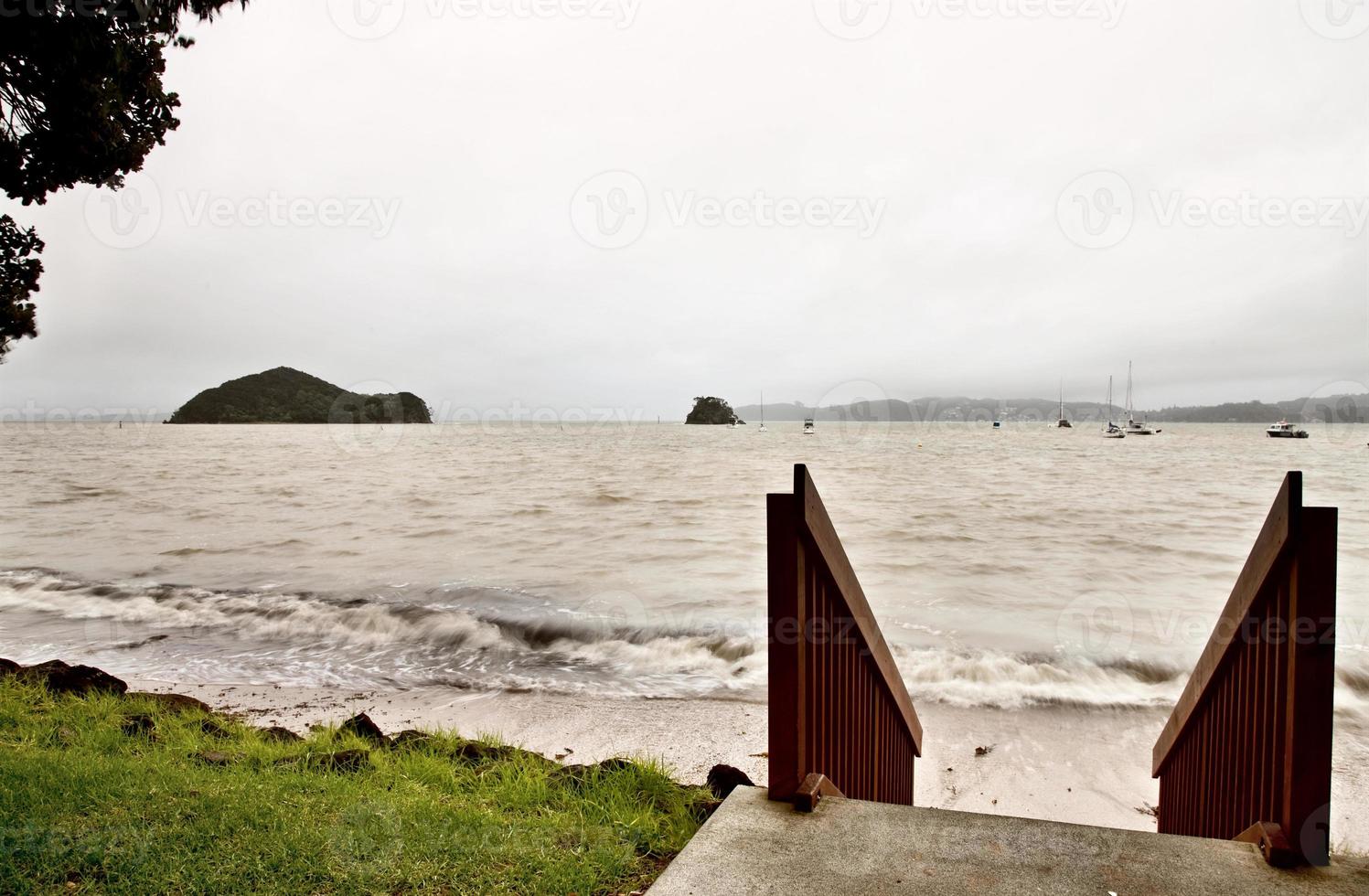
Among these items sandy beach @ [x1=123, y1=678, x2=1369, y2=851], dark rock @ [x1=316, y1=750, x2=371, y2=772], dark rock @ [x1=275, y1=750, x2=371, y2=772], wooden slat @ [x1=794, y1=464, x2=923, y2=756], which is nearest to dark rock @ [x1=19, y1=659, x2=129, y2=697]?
sandy beach @ [x1=123, y1=678, x2=1369, y2=851]

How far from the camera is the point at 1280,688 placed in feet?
7.10

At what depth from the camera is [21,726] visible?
13.9ft

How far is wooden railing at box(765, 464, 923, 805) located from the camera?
2412 mm

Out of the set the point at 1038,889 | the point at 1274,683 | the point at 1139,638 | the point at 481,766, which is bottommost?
the point at 1139,638

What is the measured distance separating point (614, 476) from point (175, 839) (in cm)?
3185

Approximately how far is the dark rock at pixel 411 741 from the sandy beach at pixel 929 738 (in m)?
0.61

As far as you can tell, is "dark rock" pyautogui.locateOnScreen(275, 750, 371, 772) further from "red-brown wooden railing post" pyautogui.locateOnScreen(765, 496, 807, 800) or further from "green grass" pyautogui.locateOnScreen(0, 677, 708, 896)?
"red-brown wooden railing post" pyautogui.locateOnScreen(765, 496, 807, 800)

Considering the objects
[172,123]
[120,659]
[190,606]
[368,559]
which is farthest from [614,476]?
[172,123]

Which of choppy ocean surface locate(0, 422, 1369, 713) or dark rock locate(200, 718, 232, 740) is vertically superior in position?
dark rock locate(200, 718, 232, 740)

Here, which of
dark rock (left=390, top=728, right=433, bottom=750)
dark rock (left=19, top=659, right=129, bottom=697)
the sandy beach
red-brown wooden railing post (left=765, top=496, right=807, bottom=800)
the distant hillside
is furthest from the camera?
the distant hillside

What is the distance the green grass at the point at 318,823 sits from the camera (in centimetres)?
243

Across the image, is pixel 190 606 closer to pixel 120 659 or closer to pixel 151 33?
pixel 120 659

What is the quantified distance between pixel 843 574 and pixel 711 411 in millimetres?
180550

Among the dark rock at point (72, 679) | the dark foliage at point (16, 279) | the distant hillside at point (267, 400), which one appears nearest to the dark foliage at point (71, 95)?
the dark foliage at point (16, 279)
